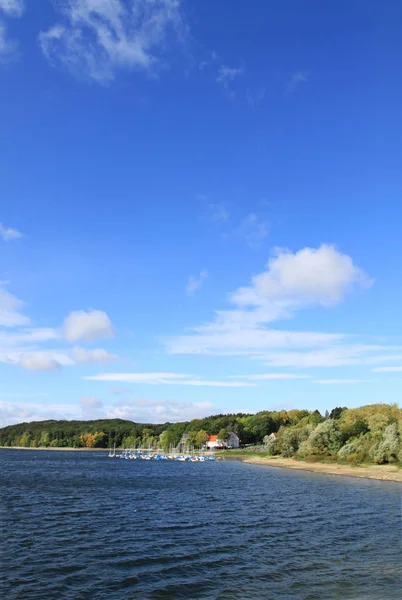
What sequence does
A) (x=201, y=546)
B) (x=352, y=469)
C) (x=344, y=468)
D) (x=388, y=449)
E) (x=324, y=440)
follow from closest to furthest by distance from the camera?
(x=201, y=546) → (x=388, y=449) → (x=352, y=469) → (x=344, y=468) → (x=324, y=440)

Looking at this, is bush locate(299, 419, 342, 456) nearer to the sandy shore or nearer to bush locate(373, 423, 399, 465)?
the sandy shore

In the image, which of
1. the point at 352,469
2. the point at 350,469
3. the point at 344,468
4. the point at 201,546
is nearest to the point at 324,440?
the point at 344,468

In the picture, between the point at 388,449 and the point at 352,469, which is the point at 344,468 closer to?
the point at 352,469

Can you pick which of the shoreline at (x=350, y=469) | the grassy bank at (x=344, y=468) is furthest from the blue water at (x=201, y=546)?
the grassy bank at (x=344, y=468)

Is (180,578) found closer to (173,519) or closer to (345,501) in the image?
(173,519)

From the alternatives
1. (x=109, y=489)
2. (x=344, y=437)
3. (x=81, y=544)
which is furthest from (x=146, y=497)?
(x=344, y=437)

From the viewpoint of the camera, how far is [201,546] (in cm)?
3816

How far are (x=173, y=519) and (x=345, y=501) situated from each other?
2589 centimetres

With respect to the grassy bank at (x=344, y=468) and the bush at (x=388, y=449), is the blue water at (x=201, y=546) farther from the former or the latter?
the bush at (x=388, y=449)

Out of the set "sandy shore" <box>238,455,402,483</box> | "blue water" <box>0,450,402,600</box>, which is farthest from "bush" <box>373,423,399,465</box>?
"blue water" <box>0,450,402,600</box>

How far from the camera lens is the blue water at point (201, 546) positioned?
2730 cm

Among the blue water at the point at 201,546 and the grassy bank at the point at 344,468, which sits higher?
the grassy bank at the point at 344,468

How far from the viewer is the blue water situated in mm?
27297

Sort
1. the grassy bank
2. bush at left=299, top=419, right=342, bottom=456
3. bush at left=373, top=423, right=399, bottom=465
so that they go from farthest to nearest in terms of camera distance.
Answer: bush at left=299, top=419, right=342, bottom=456, bush at left=373, top=423, right=399, bottom=465, the grassy bank
